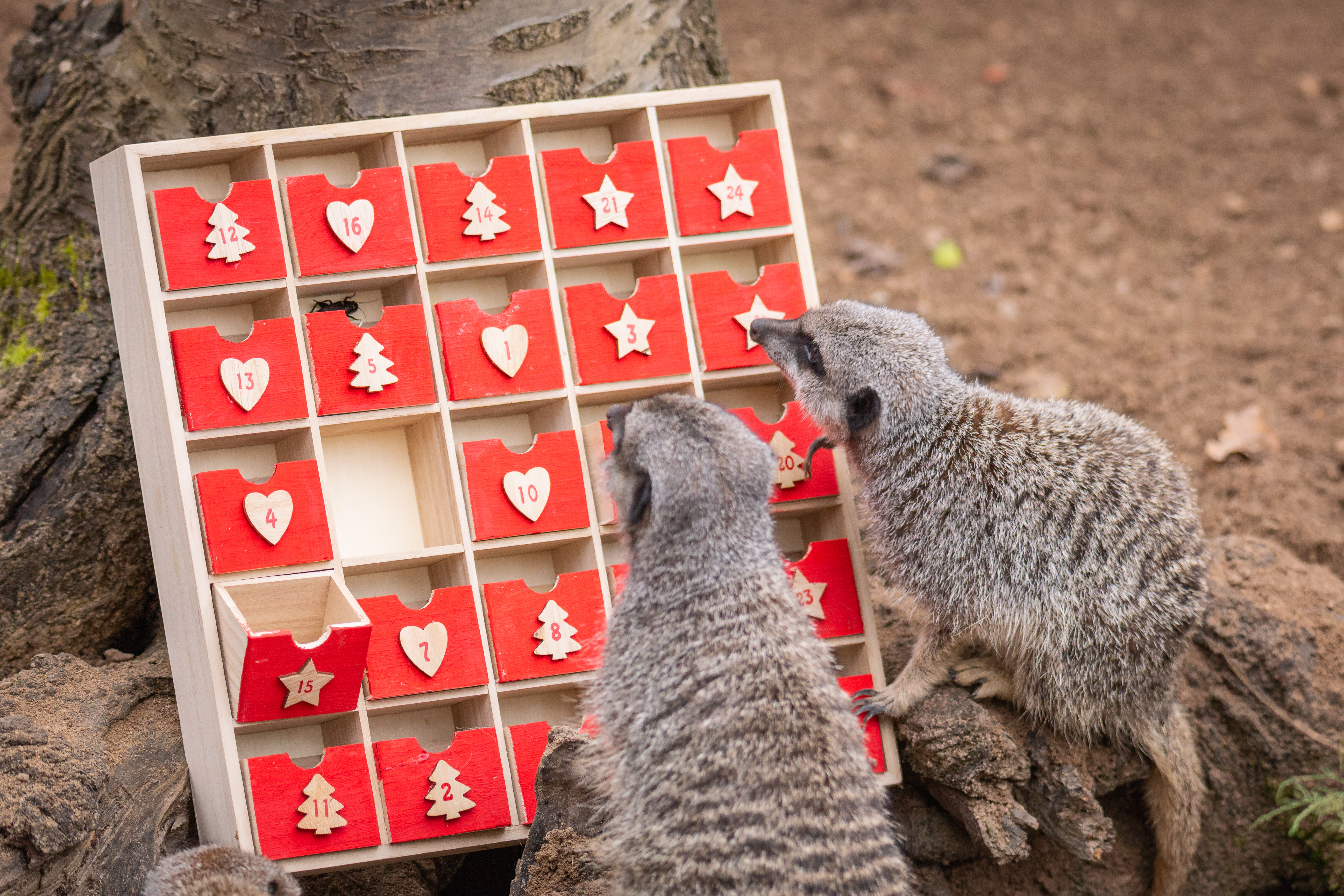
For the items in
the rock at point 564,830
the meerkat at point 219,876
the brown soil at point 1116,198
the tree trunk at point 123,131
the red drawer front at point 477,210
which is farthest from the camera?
the brown soil at point 1116,198

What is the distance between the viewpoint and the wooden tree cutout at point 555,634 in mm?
3799

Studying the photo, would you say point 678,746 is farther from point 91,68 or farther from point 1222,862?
point 91,68

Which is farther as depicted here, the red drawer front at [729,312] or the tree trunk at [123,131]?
the tree trunk at [123,131]

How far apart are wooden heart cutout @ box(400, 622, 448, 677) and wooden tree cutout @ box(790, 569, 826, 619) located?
1240 millimetres

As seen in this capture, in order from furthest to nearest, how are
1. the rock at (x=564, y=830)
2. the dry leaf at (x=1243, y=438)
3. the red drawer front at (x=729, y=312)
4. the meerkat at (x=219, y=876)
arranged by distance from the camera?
1. the dry leaf at (x=1243, y=438)
2. the red drawer front at (x=729, y=312)
3. the rock at (x=564, y=830)
4. the meerkat at (x=219, y=876)

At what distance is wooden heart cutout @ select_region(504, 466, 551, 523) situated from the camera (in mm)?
3812

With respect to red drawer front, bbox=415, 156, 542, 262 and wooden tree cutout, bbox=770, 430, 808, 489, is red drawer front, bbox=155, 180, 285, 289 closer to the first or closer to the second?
red drawer front, bbox=415, 156, 542, 262

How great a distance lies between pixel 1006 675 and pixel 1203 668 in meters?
1.19

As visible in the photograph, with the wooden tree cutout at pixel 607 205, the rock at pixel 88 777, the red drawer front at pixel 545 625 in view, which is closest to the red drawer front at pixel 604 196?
the wooden tree cutout at pixel 607 205

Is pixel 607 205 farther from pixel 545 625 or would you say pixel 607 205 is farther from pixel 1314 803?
pixel 1314 803

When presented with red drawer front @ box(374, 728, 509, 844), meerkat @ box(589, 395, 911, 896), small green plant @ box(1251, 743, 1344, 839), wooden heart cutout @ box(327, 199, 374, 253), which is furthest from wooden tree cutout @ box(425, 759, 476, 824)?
small green plant @ box(1251, 743, 1344, 839)

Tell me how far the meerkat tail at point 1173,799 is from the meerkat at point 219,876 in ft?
9.78

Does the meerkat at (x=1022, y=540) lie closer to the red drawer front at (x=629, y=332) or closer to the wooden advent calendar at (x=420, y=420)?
the wooden advent calendar at (x=420, y=420)

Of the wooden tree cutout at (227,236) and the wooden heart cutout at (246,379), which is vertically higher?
the wooden tree cutout at (227,236)
